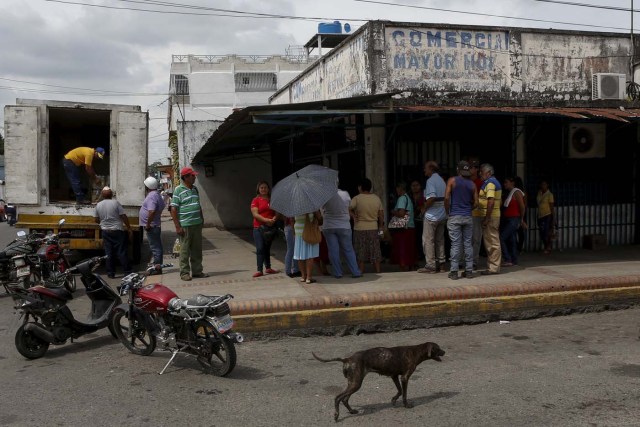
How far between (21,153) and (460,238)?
8.08 meters

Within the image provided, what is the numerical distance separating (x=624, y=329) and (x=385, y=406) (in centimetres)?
379

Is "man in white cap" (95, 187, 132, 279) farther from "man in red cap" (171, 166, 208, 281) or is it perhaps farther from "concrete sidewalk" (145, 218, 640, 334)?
"man in red cap" (171, 166, 208, 281)

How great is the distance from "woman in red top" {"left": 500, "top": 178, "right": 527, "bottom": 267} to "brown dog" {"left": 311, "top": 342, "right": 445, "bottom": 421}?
216 inches

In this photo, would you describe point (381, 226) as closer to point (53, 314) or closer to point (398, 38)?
point (398, 38)

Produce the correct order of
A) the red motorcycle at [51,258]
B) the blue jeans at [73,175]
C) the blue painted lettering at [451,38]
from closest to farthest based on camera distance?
the red motorcycle at [51,258] → the blue painted lettering at [451,38] → the blue jeans at [73,175]

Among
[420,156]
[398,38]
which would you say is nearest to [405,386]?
[420,156]

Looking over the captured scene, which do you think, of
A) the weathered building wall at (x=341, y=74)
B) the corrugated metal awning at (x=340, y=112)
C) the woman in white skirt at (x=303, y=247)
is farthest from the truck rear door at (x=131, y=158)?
the woman in white skirt at (x=303, y=247)

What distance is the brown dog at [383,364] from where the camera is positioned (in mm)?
4555

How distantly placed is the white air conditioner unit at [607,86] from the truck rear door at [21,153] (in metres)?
10.5

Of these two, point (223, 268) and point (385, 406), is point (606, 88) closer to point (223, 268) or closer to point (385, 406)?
point (223, 268)

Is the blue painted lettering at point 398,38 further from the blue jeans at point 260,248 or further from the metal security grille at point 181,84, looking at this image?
the metal security grille at point 181,84

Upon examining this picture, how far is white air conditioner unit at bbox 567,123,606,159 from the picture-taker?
1198cm

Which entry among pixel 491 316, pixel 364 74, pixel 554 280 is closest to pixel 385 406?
pixel 491 316

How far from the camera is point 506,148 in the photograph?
1181cm
